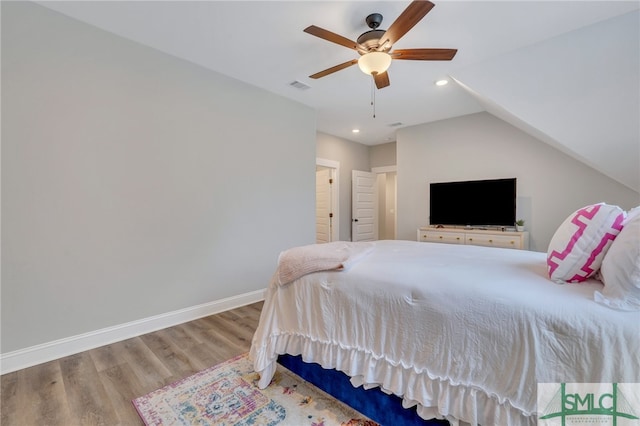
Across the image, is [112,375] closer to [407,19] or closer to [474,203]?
[407,19]

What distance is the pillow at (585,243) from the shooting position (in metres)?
1.16

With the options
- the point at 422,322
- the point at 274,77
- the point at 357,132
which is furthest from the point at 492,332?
the point at 357,132

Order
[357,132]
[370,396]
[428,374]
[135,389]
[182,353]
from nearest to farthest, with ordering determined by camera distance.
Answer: [428,374]
[370,396]
[135,389]
[182,353]
[357,132]

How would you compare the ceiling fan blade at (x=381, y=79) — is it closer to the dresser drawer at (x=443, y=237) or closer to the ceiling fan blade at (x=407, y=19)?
the ceiling fan blade at (x=407, y=19)

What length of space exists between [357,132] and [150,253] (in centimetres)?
420

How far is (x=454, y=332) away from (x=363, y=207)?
4957 mm

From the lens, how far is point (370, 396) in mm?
1415

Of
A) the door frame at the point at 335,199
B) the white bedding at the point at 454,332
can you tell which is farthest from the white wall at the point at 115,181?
the door frame at the point at 335,199

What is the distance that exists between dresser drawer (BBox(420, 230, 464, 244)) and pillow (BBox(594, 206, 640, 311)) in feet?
10.3

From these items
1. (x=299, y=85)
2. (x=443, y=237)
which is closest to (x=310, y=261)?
(x=299, y=85)

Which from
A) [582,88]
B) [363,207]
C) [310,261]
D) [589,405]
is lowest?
[589,405]

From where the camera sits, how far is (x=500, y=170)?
408 centimetres

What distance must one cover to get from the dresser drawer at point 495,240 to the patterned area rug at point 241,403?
328cm

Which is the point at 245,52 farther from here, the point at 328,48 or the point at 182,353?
the point at 182,353
